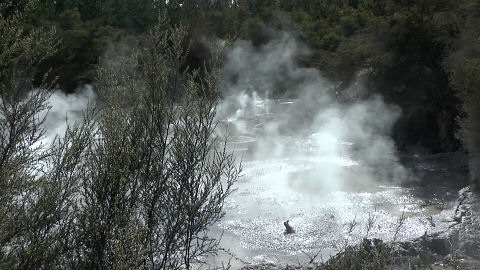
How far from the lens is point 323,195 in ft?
42.4

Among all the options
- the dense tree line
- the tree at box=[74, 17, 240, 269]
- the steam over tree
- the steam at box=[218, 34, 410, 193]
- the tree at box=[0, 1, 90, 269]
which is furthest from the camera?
the dense tree line

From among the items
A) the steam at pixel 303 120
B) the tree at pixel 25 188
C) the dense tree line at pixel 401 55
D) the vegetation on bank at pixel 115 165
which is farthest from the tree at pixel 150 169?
the dense tree line at pixel 401 55

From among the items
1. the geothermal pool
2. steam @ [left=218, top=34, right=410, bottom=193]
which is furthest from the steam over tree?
steam @ [left=218, top=34, right=410, bottom=193]

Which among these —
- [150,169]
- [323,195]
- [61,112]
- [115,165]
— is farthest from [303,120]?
[115,165]

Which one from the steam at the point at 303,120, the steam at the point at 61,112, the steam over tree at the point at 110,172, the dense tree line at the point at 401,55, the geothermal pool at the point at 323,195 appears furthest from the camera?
the dense tree line at the point at 401,55

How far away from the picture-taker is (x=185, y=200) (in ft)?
15.6

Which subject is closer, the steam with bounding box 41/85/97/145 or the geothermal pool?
the geothermal pool

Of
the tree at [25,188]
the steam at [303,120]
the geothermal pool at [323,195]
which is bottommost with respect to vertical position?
the tree at [25,188]

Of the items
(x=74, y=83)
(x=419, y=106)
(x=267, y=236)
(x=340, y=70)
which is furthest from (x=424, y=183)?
(x=74, y=83)

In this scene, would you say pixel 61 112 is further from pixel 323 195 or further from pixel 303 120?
pixel 303 120

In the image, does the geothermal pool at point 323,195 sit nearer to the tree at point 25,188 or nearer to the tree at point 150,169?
the tree at point 150,169

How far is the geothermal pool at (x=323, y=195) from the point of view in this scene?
993cm

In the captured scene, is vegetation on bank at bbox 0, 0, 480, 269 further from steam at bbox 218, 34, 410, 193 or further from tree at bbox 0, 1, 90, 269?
steam at bbox 218, 34, 410, 193

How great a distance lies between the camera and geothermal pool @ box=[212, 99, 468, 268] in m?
9.93
